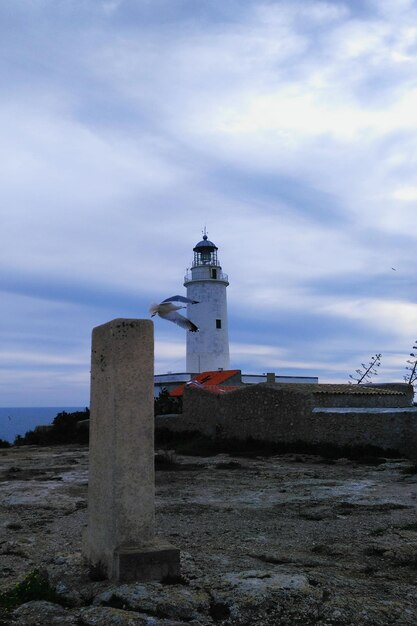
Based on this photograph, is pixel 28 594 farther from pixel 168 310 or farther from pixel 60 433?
pixel 60 433

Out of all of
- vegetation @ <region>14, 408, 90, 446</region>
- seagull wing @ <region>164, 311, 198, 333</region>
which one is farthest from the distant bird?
vegetation @ <region>14, 408, 90, 446</region>

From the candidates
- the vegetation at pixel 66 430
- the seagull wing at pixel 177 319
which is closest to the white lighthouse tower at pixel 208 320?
the vegetation at pixel 66 430

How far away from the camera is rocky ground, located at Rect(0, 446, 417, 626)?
4.27 m

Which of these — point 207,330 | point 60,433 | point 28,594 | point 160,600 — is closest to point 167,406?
point 60,433

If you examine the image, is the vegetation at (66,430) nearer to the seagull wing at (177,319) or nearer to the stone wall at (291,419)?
the stone wall at (291,419)

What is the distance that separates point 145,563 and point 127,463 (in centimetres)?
75

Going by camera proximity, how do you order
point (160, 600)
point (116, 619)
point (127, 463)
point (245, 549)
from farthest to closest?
point (245, 549) → point (127, 463) → point (160, 600) → point (116, 619)

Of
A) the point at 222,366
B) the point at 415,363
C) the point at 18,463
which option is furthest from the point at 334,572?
the point at 222,366

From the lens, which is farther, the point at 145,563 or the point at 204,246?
the point at 204,246

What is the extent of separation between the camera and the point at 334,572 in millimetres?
5293

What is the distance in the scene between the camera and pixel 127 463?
16.1 ft

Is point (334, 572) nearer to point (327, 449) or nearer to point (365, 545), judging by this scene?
point (365, 545)

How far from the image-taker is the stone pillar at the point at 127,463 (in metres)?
4.82

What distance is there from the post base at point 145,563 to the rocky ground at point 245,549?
110mm
